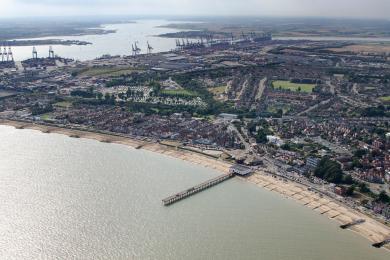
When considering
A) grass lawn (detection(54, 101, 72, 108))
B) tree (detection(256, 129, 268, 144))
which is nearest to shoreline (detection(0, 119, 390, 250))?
tree (detection(256, 129, 268, 144))

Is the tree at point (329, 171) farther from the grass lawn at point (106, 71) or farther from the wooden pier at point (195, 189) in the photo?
the grass lawn at point (106, 71)

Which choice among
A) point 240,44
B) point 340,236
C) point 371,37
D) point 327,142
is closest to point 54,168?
point 340,236

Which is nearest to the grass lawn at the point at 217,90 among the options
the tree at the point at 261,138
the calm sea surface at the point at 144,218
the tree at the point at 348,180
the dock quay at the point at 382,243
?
the tree at the point at 261,138

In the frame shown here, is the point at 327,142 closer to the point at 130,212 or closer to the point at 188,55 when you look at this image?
the point at 130,212

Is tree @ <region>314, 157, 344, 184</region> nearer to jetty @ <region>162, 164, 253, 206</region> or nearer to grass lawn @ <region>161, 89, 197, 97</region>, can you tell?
jetty @ <region>162, 164, 253, 206</region>

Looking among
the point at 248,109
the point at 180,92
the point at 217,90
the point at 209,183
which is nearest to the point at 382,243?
the point at 209,183
